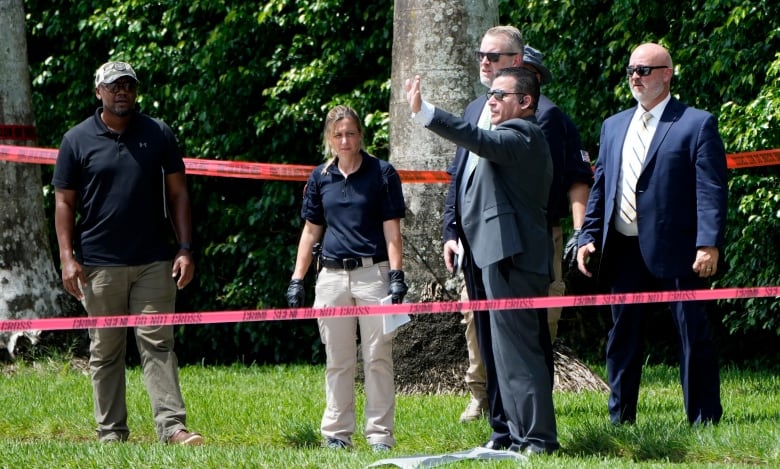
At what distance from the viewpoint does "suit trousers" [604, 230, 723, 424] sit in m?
6.69

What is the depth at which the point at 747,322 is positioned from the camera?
11039mm

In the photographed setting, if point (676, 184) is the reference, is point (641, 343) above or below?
below

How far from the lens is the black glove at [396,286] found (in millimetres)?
6590

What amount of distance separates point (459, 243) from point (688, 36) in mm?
4689

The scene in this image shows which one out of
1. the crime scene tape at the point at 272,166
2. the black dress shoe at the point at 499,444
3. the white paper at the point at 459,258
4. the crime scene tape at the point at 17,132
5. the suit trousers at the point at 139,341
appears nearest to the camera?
the black dress shoe at the point at 499,444

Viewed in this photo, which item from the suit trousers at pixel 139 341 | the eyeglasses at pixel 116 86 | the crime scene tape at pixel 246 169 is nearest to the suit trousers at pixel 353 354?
the suit trousers at pixel 139 341

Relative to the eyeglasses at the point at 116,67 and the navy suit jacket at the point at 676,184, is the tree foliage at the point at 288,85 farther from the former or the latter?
the eyeglasses at the point at 116,67

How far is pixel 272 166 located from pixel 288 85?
3.04 m

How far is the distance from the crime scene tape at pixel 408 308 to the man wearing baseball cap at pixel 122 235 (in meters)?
0.16

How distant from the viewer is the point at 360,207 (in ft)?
22.1

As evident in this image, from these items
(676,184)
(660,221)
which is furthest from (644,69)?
(660,221)

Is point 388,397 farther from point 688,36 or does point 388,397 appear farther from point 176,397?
point 688,36

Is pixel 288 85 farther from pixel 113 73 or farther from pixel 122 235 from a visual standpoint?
pixel 122 235

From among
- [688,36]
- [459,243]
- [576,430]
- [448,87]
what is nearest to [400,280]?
[459,243]
